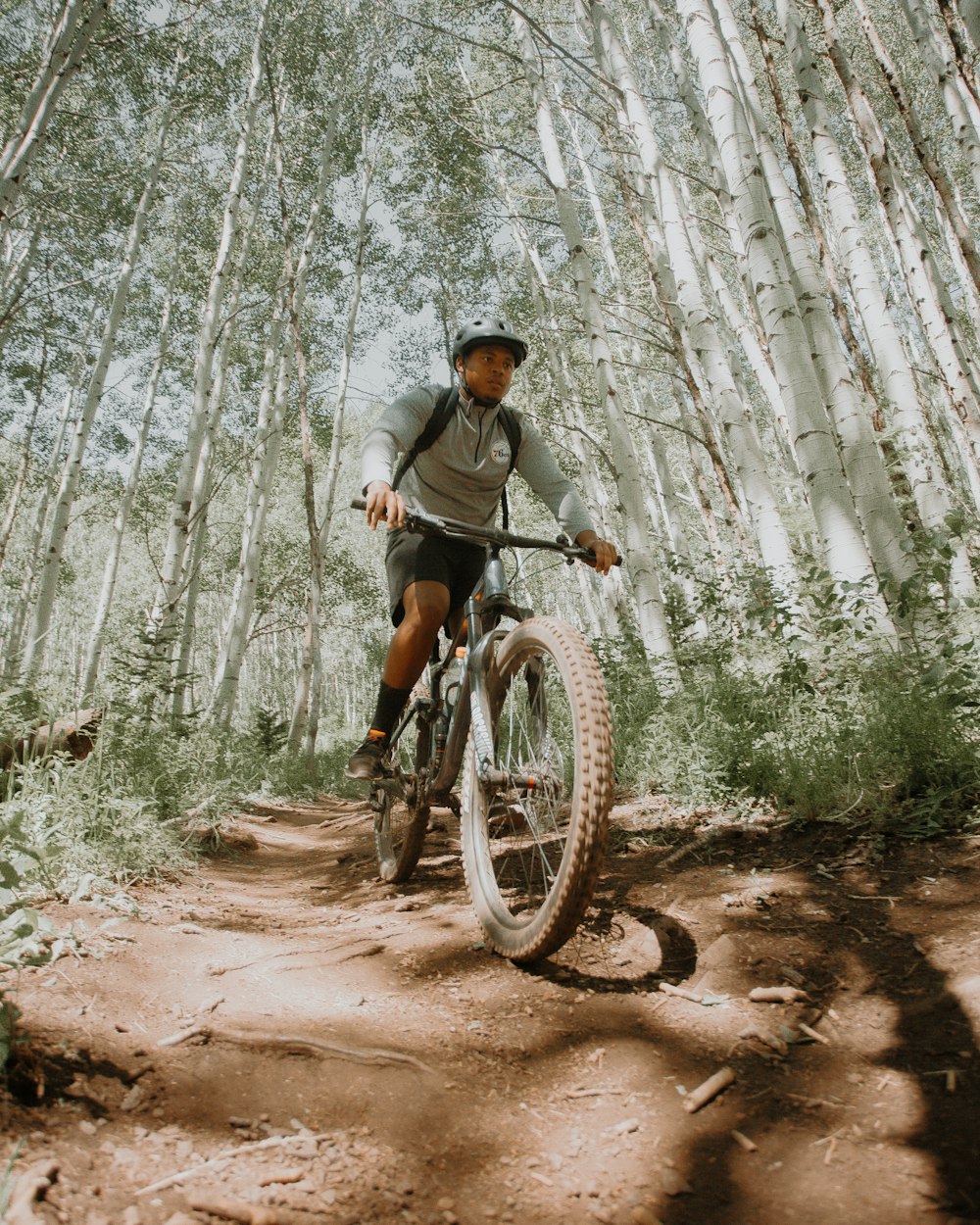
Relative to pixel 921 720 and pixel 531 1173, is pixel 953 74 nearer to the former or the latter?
pixel 921 720

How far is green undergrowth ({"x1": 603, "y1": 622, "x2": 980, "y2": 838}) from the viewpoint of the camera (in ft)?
9.70

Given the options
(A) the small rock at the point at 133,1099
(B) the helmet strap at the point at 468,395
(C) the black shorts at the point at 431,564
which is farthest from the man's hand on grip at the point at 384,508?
(A) the small rock at the point at 133,1099

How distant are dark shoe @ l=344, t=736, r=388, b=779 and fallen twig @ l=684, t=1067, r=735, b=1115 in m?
1.95

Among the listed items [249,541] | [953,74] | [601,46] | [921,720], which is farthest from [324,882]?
[953,74]

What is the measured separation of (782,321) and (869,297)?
2741 millimetres

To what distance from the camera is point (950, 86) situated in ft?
26.3

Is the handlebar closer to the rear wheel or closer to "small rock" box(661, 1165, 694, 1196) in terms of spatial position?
the rear wheel

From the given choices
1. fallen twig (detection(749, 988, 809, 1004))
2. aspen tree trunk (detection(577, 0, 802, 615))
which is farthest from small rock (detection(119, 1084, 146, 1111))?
aspen tree trunk (detection(577, 0, 802, 615))

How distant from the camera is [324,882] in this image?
13.3 ft

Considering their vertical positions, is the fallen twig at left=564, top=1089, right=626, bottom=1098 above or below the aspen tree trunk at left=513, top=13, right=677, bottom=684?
below

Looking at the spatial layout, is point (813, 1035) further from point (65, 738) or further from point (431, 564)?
point (65, 738)

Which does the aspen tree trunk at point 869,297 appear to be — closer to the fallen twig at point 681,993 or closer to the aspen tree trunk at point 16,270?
the fallen twig at point 681,993

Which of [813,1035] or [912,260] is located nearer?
[813,1035]

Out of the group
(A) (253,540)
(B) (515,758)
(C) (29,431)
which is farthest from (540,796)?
(C) (29,431)
